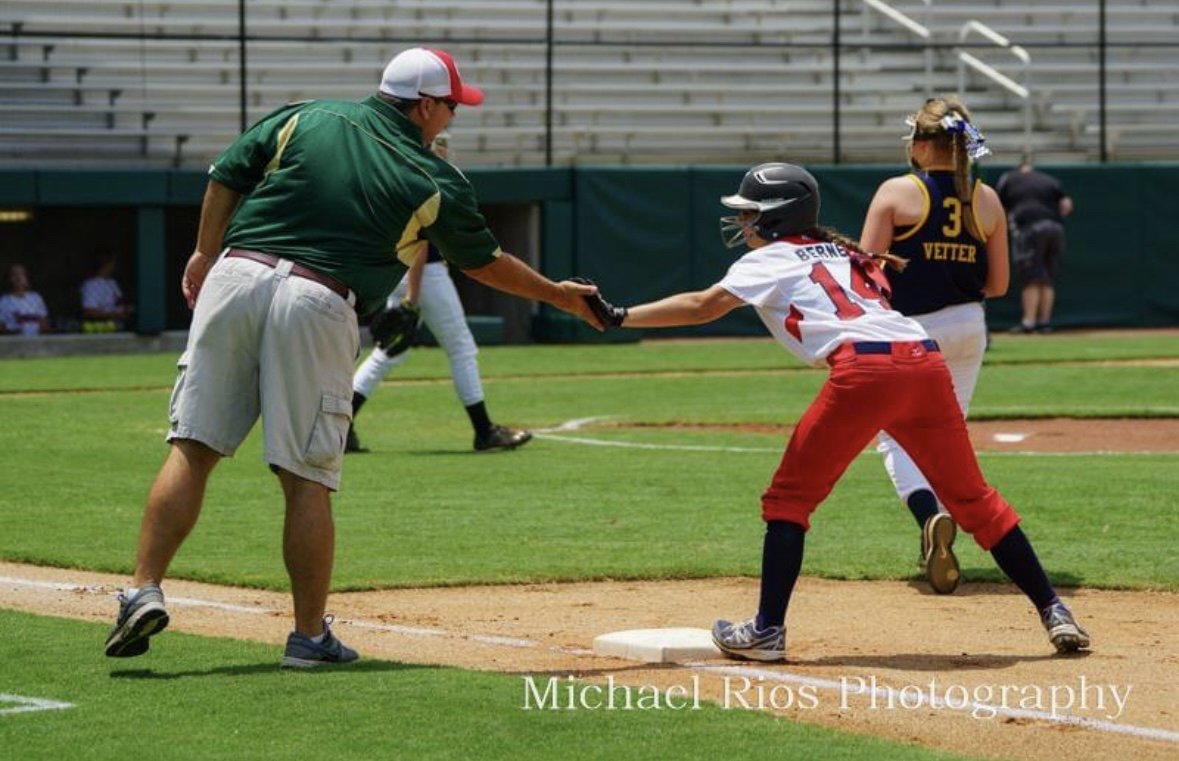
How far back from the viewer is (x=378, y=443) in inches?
556

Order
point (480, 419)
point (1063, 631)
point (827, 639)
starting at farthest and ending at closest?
point (480, 419) → point (827, 639) → point (1063, 631)

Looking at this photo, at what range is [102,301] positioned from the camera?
22969 millimetres

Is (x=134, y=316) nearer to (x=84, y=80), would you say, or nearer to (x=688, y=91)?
(x=84, y=80)

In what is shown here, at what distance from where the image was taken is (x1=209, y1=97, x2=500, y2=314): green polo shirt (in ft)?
21.4

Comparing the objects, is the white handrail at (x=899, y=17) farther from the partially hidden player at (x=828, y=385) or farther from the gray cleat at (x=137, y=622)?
the gray cleat at (x=137, y=622)

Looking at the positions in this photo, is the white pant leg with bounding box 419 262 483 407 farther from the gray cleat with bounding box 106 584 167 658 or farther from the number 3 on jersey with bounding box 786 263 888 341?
the gray cleat with bounding box 106 584 167 658

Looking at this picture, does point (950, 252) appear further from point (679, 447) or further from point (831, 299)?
point (679, 447)

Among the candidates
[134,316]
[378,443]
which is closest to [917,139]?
[378,443]

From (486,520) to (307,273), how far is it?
13.2 ft

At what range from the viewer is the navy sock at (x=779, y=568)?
672 cm

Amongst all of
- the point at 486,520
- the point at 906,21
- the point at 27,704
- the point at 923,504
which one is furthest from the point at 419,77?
the point at 906,21

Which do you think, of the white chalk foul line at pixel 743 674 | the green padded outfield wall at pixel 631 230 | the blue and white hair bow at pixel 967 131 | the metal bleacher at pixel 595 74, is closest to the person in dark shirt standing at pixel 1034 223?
the green padded outfield wall at pixel 631 230

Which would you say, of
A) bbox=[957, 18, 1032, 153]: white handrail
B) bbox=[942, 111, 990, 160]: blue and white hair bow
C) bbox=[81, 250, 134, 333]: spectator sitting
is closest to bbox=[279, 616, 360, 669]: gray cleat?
bbox=[942, 111, 990, 160]: blue and white hair bow

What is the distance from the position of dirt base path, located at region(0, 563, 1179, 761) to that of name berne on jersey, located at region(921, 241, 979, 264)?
4.49 feet
